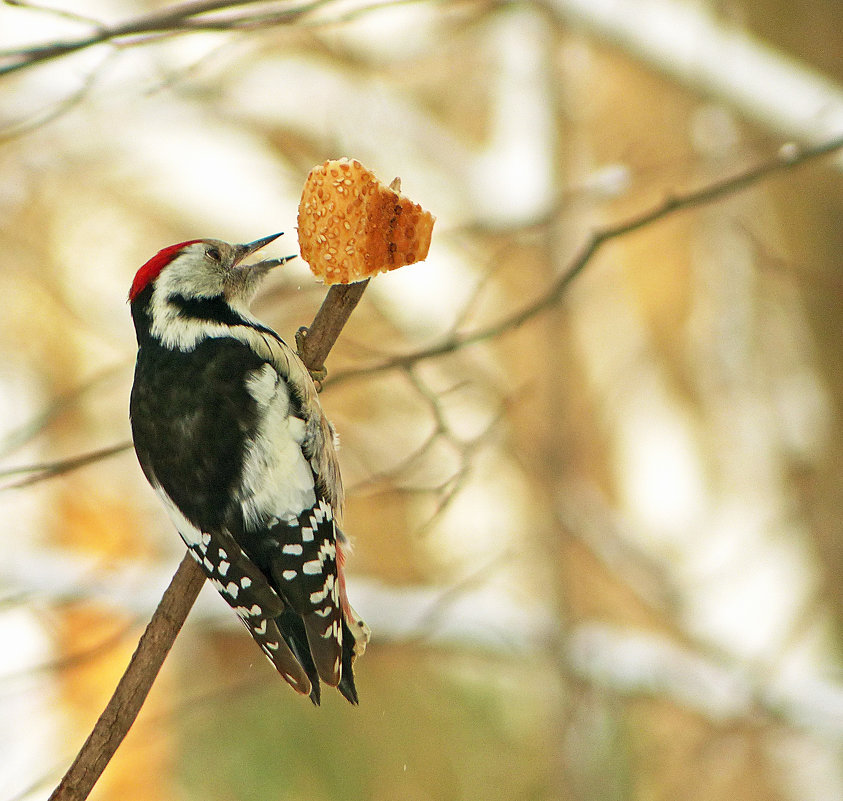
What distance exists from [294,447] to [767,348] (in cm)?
437

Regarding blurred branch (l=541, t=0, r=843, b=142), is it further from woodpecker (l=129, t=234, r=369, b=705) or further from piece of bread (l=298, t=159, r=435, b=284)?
woodpecker (l=129, t=234, r=369, b=705)

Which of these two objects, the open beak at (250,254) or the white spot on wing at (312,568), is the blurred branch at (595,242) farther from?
the white spot on wing at (312,568)

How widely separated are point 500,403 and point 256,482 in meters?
1.91

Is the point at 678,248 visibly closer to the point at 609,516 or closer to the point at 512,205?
the point at 512,205

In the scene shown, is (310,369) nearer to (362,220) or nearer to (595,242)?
(362,220)

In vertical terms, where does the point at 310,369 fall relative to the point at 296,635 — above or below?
above

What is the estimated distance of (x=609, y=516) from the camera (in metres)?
5.45

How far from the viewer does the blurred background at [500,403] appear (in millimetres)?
4320

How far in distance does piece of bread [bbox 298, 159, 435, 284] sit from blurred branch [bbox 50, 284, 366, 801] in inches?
3.4

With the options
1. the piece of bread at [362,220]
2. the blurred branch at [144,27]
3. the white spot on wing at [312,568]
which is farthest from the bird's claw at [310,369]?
the blurred branch at [144,27]

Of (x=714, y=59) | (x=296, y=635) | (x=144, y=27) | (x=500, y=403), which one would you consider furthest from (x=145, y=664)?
(x=714, y=59)

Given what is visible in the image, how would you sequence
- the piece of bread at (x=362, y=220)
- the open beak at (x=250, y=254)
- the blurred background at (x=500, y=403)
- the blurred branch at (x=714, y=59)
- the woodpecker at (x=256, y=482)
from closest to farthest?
the piece of bread at (x=362, y=220) → the woodpecker at (x=256, y=482) → the open beak at (x=250, y=254) → the blurred branch at (x=714, y=59) → the blurred background at (x=500, y=403)

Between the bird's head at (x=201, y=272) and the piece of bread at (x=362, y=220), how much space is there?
455mm

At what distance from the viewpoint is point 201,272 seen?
2383mm
